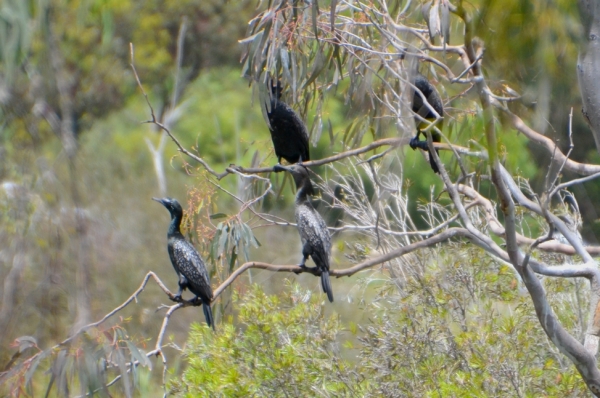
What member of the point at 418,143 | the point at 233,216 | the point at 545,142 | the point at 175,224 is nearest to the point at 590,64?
the point at 545,142

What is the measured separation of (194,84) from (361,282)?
9699 mm

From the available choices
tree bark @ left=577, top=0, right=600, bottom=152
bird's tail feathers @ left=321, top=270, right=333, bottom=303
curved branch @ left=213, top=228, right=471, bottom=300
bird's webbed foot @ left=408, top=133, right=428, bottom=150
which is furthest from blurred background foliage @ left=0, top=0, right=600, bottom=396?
bird's tail feathers @ left=321, top=270, right=333, bottom=303

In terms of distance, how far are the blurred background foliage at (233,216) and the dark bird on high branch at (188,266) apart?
0.33ft

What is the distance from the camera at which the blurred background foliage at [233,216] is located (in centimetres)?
212

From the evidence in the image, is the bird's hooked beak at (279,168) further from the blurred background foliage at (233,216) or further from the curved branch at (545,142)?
the curved branch at (545,142)

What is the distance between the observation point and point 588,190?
5.70m

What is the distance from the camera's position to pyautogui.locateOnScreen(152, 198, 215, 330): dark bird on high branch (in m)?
3.85

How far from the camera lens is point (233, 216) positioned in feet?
12.3

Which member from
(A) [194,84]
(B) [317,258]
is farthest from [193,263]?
(A) [194,84]

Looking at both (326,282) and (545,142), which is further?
(326,282)

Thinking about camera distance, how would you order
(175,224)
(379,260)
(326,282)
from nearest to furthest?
(379,260), (326,282), (175,224)

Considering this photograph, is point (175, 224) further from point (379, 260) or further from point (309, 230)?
point (379, 260)

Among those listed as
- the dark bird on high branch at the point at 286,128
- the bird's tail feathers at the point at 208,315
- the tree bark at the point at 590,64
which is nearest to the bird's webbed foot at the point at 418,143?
the dark bird on high branch at the point at 286,128

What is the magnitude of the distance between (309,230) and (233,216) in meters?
→ 0.42
